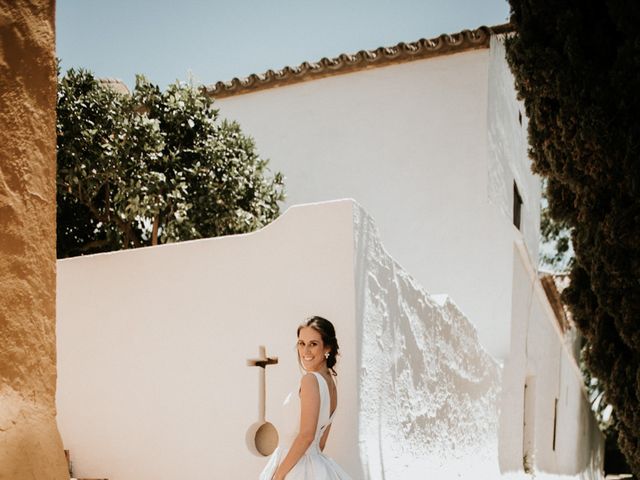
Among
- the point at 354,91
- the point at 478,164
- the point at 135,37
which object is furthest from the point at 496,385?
the point at 135,37

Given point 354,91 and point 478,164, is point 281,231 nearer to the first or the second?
point 478,164

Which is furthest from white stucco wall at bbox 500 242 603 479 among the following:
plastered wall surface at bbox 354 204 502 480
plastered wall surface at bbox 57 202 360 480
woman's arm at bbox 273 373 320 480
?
woman's arm at bbox 273 373 320 480

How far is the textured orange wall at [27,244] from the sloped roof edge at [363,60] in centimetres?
876

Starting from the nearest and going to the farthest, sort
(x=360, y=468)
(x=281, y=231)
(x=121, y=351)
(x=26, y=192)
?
(x=26, y=192), (x=360, y=468), (x=281, y=231), (x=121, y=351)

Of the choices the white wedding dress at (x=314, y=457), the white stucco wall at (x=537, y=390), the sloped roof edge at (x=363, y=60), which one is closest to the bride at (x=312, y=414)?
the white wedding dress at (x=314, y=457)

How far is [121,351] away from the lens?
6.24 m

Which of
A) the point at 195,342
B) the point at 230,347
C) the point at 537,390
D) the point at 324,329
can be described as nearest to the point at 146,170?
the point at 195,342

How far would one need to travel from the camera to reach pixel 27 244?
7.69 feet

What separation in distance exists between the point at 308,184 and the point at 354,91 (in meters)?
1.60

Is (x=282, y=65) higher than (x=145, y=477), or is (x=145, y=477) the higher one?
(x=282, y=65)

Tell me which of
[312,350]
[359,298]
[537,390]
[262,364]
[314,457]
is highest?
[359,298]

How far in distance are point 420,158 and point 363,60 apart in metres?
1.74

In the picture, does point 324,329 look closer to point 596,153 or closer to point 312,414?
point 312,414

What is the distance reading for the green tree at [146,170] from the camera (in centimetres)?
789
